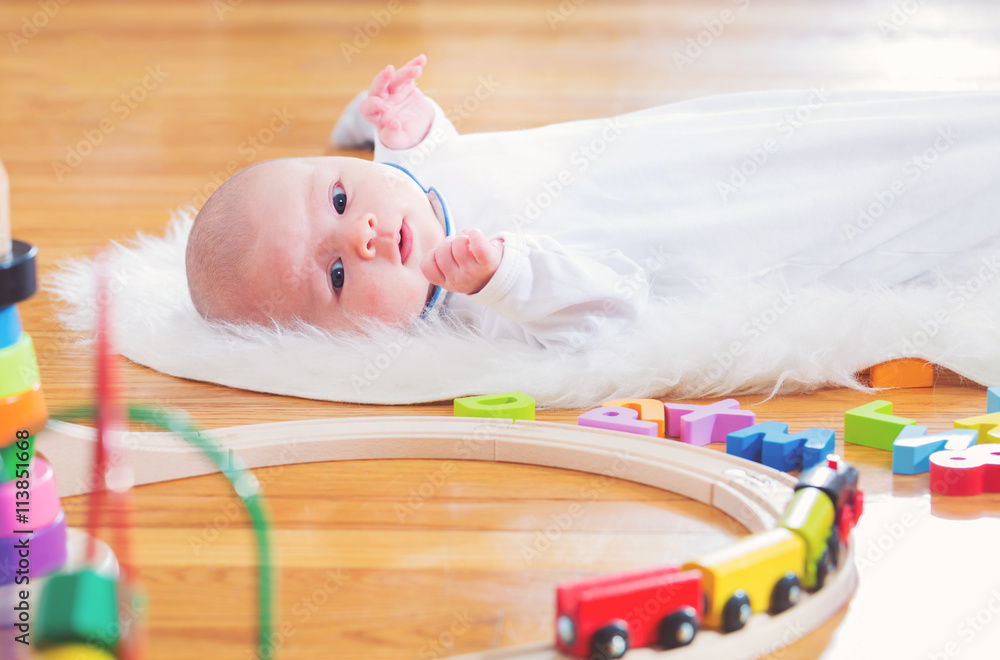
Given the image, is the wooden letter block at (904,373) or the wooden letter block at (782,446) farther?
the wooden letter block at (904,373)

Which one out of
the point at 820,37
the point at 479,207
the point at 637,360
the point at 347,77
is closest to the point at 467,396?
the point at 637,360

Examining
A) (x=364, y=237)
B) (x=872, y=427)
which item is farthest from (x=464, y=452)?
(x=872, y=427)

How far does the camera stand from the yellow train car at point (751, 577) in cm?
72

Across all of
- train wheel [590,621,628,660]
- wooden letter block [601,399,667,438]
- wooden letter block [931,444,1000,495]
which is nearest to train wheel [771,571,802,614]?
train wheel [590,621,628,660]

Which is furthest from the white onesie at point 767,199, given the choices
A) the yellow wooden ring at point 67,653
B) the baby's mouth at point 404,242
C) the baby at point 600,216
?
the yellow wooden ring at point 67,653

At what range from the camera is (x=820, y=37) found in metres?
3.96

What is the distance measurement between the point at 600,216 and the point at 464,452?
1.66 ft

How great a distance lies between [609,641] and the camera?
0.68 metres

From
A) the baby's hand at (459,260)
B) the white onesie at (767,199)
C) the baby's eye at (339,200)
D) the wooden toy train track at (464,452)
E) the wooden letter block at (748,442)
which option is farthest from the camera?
the white onesie at (767,199)

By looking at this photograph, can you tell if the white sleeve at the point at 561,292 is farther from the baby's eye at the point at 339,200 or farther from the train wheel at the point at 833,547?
the train wheel at the point at 833,547

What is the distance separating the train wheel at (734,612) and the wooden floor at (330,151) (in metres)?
0.05

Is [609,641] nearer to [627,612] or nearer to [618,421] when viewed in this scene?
[627,612]

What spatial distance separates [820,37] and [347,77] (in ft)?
5.92

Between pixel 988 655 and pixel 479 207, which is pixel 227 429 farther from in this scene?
pixel 988 655
